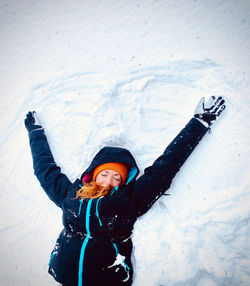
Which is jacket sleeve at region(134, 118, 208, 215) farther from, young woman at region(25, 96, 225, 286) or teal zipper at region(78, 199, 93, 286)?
teal zipper at region(78, 199, 93, 286)

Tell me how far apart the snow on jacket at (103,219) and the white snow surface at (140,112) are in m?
0.30

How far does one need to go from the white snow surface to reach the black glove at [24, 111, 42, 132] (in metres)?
0.09

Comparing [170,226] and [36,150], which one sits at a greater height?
[36,150]

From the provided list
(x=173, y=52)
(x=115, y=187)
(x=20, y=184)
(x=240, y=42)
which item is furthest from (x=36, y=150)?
(x=240, y=42)

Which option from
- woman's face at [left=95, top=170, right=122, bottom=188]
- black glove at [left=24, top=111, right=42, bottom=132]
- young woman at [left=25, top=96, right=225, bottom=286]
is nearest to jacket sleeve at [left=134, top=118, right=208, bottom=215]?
young woman at [left=25, top=96, right=225, bottom=286]

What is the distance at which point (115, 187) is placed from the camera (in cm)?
163

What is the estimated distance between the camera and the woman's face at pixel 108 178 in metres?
1.62

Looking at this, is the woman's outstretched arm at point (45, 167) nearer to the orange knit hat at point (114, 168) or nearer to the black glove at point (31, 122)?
the black glove at point (31, 122)

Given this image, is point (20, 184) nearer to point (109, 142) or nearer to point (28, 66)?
point (109, 142)

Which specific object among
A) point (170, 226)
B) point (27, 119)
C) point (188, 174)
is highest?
point (27, 119)

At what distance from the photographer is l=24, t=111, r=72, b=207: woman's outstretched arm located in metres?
→ 1.66

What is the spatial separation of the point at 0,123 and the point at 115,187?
155cm

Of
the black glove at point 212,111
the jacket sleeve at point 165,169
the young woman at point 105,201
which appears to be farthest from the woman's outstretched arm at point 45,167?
the black glove at point 212,111

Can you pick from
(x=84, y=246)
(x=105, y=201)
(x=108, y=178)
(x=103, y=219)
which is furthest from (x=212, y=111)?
(x=84, y=246)
